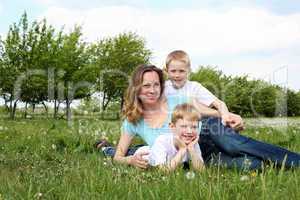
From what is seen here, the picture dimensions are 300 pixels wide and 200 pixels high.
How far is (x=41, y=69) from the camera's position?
96.1ft

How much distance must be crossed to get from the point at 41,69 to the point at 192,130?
25228 mm

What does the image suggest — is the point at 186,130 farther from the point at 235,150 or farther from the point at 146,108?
the point at 146,108

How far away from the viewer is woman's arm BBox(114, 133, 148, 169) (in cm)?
513

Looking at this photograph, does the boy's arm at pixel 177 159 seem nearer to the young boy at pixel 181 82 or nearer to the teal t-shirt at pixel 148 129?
the teal t-shirt at pixel 148 129

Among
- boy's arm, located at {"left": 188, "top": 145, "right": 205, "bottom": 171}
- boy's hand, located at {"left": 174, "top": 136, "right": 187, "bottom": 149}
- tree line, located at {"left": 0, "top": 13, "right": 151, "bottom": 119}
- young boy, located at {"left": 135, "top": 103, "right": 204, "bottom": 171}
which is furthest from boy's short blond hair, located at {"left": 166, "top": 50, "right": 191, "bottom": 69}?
tree line, located at {"left": 0, "top": 13, "right": 151, "bottom": 119}

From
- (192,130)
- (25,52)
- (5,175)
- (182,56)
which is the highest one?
(25,52)

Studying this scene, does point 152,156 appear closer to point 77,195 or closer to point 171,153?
point 171,153

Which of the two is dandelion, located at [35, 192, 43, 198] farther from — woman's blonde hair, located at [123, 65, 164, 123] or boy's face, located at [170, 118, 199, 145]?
woman's blonde hair, located at [123, 65, 164, 123]

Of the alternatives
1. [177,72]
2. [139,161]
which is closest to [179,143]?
[139,161]

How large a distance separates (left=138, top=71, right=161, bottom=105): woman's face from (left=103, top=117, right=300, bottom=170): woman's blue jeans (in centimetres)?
67

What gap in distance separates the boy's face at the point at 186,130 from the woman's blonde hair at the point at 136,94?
0.87 metres

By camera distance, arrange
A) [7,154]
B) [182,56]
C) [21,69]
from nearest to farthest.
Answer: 1. [7,154]
2. [182,56]
3. [21,69]

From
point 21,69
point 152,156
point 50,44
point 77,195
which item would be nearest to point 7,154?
point 152,156

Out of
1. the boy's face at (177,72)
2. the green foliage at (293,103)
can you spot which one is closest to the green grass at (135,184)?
the boy's face at (177,72)
